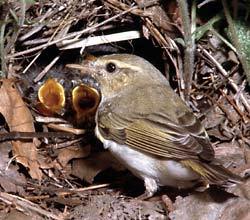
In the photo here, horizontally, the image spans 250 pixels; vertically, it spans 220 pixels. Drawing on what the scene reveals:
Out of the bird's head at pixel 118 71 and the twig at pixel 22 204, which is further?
the bird's head at pixel 118 71

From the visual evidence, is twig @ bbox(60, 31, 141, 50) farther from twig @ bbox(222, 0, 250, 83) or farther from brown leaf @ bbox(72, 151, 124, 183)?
brown leaf @ bbox(72, 151, 124, 183)

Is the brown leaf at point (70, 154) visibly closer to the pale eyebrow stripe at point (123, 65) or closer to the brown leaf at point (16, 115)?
the brown leaf at point (16, 115)

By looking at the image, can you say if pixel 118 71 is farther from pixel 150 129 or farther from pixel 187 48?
pixel 150 129

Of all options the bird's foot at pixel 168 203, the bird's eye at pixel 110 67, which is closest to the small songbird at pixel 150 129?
the bird's eye at pixel 110 67

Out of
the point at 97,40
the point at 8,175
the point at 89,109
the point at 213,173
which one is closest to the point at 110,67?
the point at 97,40

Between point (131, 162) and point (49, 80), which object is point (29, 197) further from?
point (49, 80)

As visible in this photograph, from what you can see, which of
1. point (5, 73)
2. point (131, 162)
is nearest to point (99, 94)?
point (5, 73)

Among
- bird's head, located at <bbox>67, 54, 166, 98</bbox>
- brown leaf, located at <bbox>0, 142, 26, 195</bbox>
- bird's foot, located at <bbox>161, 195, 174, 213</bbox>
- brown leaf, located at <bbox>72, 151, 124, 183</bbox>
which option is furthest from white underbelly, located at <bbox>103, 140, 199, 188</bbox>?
brown leaf, located at <bbox>0, 142, 26, 195</bbox>
